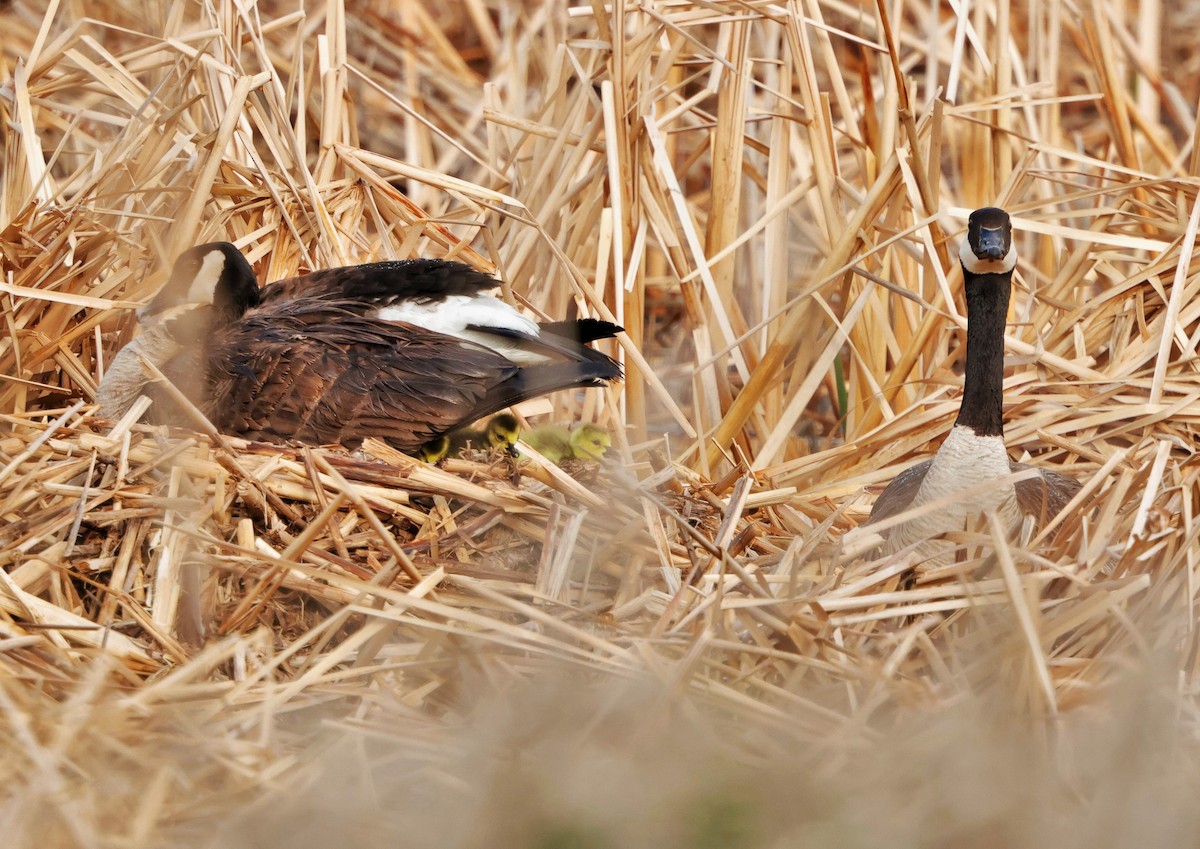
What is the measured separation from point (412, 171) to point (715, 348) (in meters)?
1.04

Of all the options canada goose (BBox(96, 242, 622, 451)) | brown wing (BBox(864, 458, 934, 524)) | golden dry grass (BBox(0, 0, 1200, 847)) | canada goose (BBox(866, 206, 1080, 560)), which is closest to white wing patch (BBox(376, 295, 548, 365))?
canada goose (BBox(96, 242, 622, 451))

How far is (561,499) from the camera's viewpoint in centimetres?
307

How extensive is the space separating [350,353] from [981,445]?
1601 mm

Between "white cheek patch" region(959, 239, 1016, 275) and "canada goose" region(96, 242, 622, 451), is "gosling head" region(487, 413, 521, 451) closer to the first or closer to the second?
"canada goose" region(96, 242, 622, 451)

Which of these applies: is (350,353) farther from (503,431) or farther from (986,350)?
(986,350)

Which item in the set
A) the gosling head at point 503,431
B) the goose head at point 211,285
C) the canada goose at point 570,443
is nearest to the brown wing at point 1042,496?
the canada goose at point 570,443

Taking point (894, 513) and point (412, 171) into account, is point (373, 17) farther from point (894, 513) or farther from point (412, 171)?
point (894, 513)

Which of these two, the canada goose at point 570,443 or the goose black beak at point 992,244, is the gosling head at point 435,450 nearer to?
the canada goose at point 570,443

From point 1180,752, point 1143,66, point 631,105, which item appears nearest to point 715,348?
point 631,105

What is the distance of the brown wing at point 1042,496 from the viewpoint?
9.78 ft

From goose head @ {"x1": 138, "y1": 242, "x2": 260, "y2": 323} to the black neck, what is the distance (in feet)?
6.34

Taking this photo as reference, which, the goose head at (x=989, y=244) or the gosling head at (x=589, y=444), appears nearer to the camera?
the goose head at (x=989, y=244)

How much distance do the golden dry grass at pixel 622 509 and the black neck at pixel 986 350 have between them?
295mm

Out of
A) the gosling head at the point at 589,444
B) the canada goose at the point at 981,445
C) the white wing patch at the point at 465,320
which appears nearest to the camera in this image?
the canada goose at the point at 981,445
